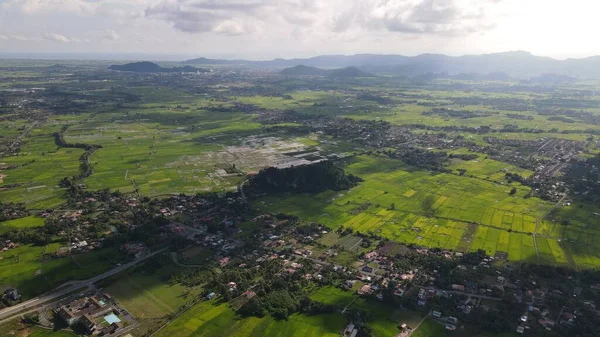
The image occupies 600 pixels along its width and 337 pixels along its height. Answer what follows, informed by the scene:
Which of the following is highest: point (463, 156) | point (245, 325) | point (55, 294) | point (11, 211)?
point (11, 211)

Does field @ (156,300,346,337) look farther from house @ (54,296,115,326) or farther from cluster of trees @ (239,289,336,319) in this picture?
house @ (54,296,115,326)

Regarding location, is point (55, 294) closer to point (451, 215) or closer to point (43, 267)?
point (43, 267)

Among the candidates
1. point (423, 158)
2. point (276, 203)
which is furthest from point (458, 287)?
point (423, 158)

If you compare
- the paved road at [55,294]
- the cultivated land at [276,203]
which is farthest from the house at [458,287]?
the paved road at [55,294]

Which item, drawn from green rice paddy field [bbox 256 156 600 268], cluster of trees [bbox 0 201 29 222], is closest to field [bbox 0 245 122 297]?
cluster of trees [bbox 0 201 29 222]

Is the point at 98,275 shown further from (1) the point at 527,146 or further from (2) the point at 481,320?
(1) the point at 527,146

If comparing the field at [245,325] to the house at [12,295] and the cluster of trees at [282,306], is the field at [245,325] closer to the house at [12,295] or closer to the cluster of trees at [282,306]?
the cluster of trees at [282,306]
